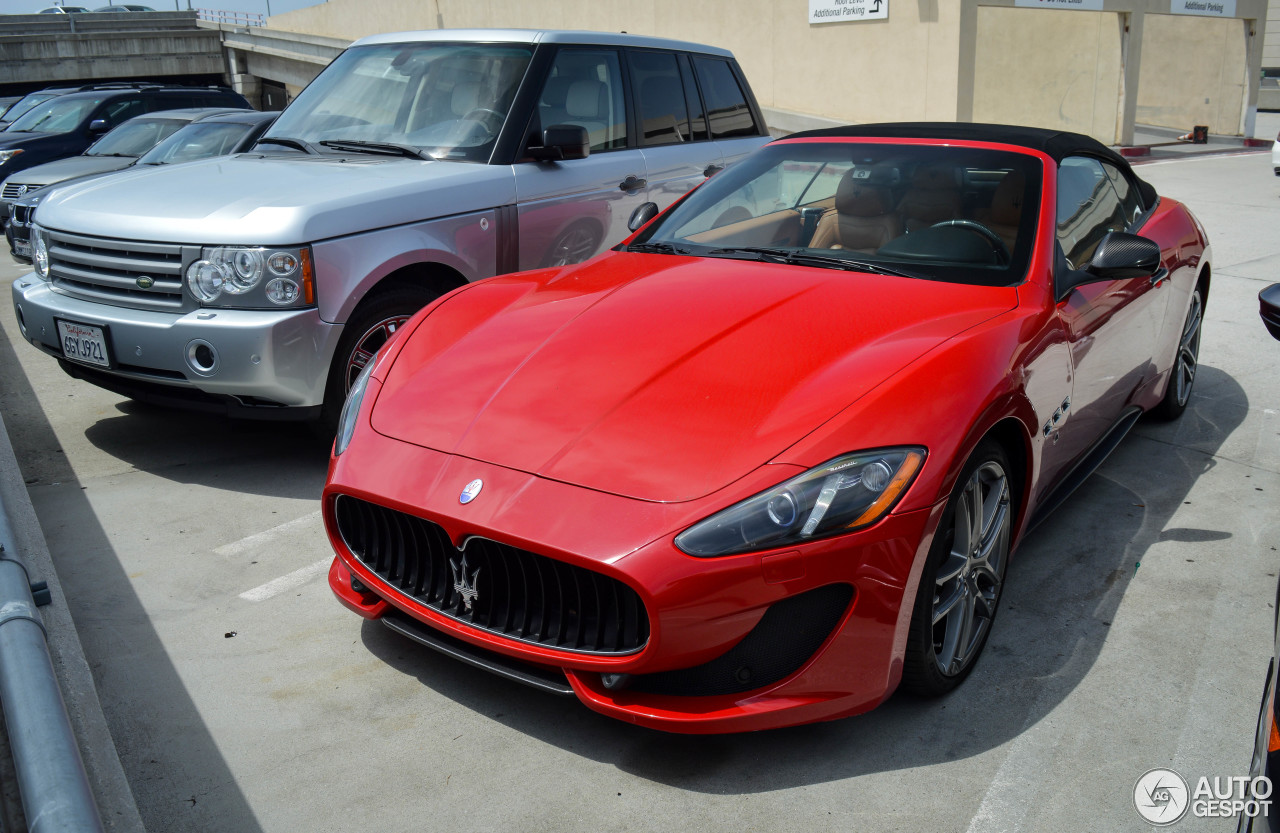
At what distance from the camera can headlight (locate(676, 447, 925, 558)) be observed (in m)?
2.45

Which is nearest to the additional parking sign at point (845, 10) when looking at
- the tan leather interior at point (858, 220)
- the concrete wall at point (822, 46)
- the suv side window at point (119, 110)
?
the concrete wall at point (822, 46)

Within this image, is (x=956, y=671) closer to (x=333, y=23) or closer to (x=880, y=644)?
(x=880, y=644)

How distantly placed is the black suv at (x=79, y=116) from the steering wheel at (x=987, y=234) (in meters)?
12.8

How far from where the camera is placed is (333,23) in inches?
1641

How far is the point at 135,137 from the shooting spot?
1199 cm

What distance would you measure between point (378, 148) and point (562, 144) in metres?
0.95

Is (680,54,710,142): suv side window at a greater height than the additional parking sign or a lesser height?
lesser

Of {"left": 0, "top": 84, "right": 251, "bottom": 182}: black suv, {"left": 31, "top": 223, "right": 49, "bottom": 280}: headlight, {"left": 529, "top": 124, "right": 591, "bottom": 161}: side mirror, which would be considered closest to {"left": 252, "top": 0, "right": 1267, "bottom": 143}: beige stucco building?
{"left": 0, "top": 84, "right": 251, "bottom": 182}: black suv

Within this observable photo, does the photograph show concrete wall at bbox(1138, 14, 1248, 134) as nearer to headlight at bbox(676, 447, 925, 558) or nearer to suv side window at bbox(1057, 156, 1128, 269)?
suv side window at bbox(1057, 156, 1128, 269)

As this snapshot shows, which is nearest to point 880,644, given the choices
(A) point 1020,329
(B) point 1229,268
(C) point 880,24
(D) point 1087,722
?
(D) point 1087,722

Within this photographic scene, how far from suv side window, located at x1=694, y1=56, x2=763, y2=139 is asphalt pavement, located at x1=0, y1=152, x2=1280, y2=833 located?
3389 mm

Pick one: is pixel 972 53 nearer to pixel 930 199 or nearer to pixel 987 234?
pixel 930 199

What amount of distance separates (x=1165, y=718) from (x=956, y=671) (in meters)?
0.56

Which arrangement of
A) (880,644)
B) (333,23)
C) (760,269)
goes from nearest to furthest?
(880,644), (760,269), (333,23)
